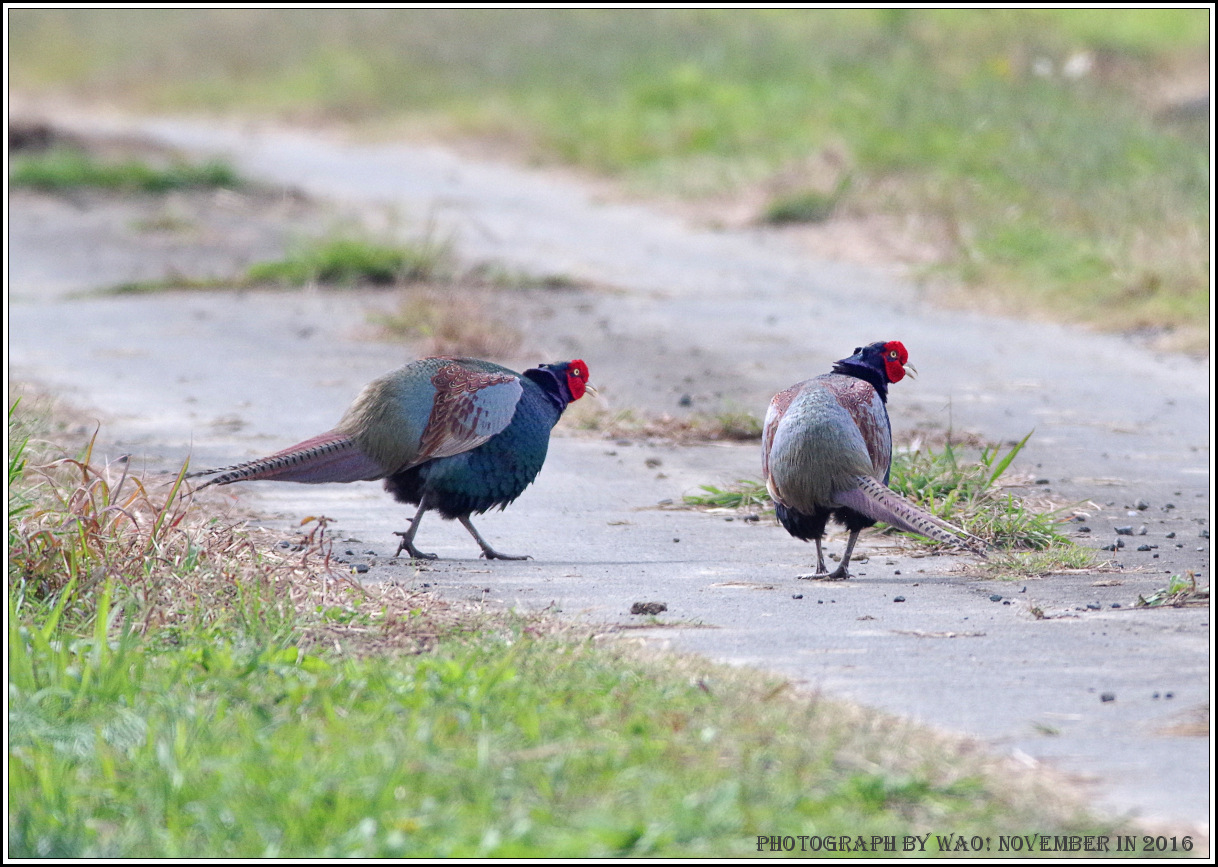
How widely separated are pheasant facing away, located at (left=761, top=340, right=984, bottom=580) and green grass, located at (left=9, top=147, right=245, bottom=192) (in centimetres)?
1198

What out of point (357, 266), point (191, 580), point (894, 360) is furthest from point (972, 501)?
point (357, 266)

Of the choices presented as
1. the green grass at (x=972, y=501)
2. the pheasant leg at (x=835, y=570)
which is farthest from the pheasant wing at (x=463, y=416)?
the green grass at (x=972, y=501)

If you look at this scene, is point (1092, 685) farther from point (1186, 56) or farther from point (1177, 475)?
point (1186, 56)

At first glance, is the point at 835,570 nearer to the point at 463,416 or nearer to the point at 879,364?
the point at 879,364

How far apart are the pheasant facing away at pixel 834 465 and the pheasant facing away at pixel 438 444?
926 millimetres

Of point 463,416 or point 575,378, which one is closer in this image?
point 463,416

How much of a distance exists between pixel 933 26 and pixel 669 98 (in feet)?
18.0

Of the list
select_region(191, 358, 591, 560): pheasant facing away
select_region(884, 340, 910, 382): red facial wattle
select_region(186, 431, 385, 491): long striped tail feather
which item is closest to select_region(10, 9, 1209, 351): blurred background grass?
select_region(884, 340, 910, 382): red facial wattle

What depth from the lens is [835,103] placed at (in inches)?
741

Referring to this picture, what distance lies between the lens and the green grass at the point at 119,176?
1695cm

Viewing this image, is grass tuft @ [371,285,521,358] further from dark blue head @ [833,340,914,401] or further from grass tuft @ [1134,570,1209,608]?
grass tuft @ [1134,570,1209,608]

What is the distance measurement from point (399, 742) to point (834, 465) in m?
2.47

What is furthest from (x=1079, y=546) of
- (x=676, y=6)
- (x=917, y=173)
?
(x=676, y=6)

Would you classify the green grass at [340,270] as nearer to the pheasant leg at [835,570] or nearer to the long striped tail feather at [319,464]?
the long striped tail feather at [319,464]
